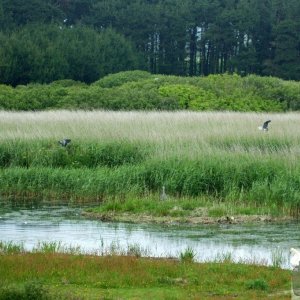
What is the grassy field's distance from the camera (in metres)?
23.4

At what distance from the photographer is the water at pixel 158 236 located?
17.2 meters

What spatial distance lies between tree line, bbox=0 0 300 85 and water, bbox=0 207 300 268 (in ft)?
142

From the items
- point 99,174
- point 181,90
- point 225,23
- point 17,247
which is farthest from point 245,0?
point 17,247

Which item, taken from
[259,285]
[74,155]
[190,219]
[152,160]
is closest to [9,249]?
[259,285]

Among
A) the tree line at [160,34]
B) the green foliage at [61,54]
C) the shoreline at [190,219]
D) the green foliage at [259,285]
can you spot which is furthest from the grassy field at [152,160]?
the tree line at [160,34]

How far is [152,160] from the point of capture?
24938 millimetres

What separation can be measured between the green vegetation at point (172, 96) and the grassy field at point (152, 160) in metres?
9.81

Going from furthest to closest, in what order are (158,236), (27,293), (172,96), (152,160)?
(172,96) → (152,160) → (158,236) → (27,293)

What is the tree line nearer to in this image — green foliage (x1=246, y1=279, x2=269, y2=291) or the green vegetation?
the green vegetation

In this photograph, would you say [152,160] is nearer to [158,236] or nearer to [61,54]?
[158,236]

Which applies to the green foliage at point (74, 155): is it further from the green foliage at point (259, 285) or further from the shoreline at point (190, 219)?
the green foliage at point (259, 285)

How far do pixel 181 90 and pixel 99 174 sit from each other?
70.4 feet

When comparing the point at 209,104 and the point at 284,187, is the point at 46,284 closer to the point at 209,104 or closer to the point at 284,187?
the point at 284,187

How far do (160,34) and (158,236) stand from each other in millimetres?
58958
